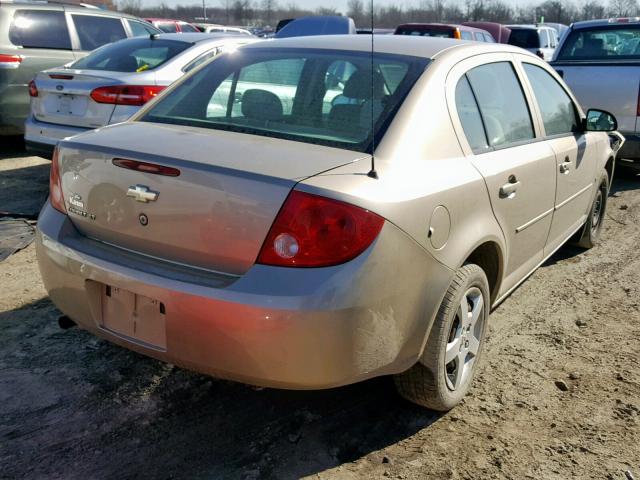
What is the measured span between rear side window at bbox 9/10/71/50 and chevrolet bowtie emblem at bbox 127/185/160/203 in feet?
21.5

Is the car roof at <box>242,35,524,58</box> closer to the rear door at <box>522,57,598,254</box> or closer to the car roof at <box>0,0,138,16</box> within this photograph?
the rear door at <box>522,57,598,254</box>

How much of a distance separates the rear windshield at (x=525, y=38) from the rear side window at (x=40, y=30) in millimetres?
14696

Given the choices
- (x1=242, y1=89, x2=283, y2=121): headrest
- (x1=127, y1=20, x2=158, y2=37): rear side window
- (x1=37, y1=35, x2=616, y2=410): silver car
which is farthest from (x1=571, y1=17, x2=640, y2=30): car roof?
(x1=242, y1=89, x2=283, y2=121): headrest

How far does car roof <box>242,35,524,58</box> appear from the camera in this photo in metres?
3.20

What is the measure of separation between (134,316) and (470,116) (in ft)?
5.94

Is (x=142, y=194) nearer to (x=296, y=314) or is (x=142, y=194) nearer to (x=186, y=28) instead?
(x=296, y=314)

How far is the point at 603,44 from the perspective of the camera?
855cm

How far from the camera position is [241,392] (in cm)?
313

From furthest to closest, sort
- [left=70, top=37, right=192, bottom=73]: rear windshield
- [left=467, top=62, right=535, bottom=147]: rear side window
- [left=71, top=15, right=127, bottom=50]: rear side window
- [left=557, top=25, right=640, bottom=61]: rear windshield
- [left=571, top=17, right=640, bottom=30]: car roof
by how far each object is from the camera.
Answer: [left=71, top=15, right=127, bottom=50]: rear side window
[left=571, top=17, right=640, bottom=30]: car roof
[left=557, top=25, right=640, bottom=61]: rear windshield
[left=70, top=37, right=192, bottom=73]: rear windshield
[left=467, top=62, right=535, bottom=147]: rear side window

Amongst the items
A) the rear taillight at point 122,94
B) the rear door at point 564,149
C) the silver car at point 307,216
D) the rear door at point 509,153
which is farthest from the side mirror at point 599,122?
Result: the rear taillight at point 122,94

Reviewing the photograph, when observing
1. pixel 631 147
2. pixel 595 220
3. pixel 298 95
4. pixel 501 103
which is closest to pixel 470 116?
pixel 501 103

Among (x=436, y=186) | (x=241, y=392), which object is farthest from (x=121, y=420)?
(x=436, y=186)

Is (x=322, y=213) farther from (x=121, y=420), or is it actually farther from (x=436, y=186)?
(x=121, y=420)

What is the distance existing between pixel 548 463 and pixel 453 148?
4.63 ft
